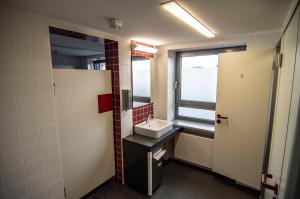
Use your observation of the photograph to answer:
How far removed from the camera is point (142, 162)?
2.22 m

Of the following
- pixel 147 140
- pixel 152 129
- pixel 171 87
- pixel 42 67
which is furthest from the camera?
pixel 171 87

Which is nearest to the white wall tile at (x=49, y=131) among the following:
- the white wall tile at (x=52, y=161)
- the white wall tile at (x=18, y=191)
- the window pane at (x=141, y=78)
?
the white wall tile at (x=52, y=161)

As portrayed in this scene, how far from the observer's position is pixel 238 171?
7.76ft

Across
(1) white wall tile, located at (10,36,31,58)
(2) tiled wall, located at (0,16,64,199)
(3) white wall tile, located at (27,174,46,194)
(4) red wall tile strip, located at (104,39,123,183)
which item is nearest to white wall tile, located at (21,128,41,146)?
(2) tiled wall, located at (0,16,64,199)

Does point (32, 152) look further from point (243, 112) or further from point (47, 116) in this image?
point (243, 112)

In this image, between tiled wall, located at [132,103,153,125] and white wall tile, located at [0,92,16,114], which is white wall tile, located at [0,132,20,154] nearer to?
white wall tile, located at [0,92,16,114]

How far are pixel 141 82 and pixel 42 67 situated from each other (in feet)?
5.50

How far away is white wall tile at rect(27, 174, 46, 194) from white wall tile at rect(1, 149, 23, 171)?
224mm

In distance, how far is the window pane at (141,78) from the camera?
283 centimetres

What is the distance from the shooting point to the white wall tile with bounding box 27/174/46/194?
151cm

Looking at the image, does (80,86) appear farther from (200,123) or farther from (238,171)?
(238,171)

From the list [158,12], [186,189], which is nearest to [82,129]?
[158,12]

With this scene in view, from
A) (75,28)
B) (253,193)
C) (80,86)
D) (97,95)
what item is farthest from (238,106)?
(75,28)

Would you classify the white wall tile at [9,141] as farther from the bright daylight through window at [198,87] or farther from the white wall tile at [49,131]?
the bright daylight through window at [198,87]
